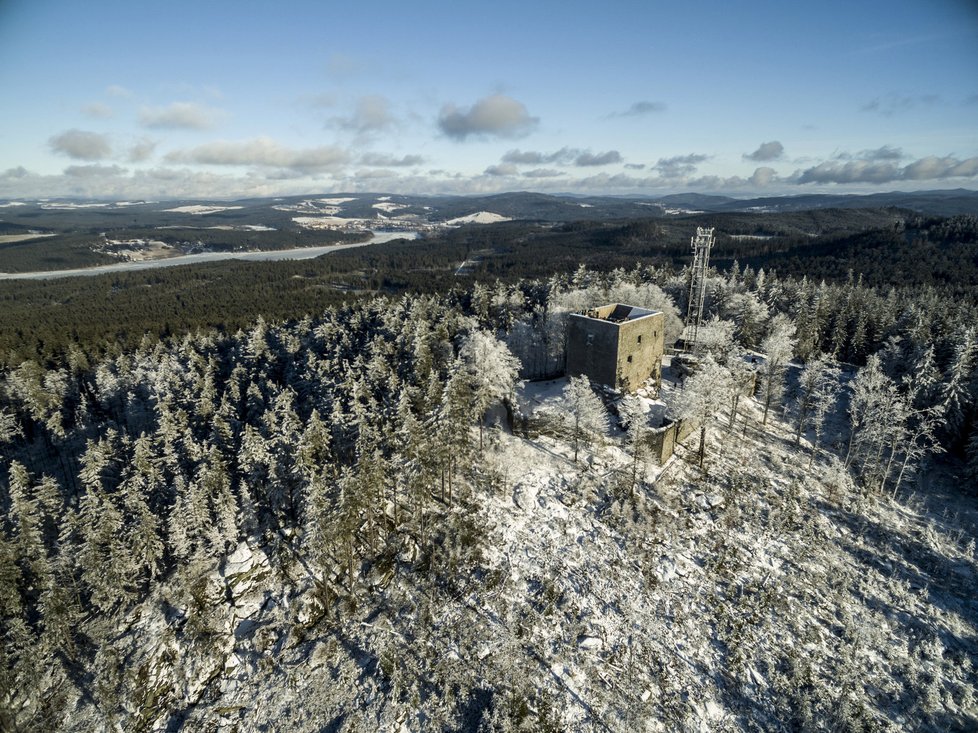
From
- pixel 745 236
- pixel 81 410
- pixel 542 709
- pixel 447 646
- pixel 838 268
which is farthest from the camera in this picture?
pixel 745 236

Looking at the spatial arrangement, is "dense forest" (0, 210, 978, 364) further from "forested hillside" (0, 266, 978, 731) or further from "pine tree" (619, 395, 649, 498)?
"pine tree" (619, 395, 649, 498)

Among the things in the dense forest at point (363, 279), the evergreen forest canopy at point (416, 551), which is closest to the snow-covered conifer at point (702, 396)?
the evergreen forest canopy at point (416, 551)

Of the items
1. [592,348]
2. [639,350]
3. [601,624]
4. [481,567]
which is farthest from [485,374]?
[601,624]

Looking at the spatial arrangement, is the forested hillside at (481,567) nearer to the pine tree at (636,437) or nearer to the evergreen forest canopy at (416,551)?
the evergreen forest canopy at (416,551)

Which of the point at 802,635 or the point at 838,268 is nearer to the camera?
the point at 802,635

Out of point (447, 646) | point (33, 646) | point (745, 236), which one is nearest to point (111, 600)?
point (33, 646)

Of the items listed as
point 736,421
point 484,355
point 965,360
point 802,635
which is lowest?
point 802,635

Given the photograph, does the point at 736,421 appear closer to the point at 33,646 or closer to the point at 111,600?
the point at 111,600
